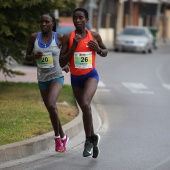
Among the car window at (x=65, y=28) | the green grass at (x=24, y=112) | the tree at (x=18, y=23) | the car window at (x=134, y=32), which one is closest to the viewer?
the green grass at (x=24, y=112)

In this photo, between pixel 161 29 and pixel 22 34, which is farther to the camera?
pixel 161 29

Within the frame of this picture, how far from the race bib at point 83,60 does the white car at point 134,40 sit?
3341 centimetres

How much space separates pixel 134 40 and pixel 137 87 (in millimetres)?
21641

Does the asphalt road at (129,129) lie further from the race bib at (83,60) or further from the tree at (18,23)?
the tree at (18,23)

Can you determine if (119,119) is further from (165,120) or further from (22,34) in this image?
(22,34)

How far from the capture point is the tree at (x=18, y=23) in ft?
48.5

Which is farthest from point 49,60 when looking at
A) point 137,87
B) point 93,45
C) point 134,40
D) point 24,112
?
point 134,40

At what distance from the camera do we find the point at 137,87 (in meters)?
21.0

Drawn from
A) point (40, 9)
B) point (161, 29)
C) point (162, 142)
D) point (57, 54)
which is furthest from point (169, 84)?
point (161, 29)

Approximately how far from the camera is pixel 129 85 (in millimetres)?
21688

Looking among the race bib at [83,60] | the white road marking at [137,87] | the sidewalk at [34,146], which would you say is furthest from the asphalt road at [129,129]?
the race bib at [83,60]

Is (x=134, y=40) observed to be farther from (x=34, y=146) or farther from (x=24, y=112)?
(x=34, y=146)

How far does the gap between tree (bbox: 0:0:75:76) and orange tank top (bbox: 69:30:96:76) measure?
552cm

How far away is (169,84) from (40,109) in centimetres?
1032
